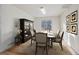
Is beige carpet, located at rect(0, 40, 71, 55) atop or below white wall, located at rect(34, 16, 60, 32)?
below

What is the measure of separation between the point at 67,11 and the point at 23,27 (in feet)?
4.41

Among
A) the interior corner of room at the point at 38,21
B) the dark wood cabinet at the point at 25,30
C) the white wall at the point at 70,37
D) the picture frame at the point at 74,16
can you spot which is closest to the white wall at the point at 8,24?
the interior corner of room at the point at 38,21

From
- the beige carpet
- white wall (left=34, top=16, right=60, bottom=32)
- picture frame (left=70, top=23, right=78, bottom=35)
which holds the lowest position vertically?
the beige carpet

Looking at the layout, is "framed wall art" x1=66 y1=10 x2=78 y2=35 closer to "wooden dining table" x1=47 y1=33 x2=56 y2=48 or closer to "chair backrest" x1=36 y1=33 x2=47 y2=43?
"wooden dining table" x1=47 y1=33 x2=56 y2=48

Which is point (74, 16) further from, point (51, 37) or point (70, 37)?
point (51, 37)

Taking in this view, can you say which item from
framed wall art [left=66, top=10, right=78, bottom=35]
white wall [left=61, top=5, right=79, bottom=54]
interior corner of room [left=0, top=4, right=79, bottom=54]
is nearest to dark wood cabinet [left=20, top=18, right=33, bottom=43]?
interior corner of room [left=0, top=4, right=79, bottom=54]

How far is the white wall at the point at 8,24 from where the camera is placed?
305 cm

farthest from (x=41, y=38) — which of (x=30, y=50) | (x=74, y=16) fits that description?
(x=74, y=16)

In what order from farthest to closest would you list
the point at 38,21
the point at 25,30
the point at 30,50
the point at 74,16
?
the point at 25,30
the point at 74,16
the point at 38,21
the point at 30,50

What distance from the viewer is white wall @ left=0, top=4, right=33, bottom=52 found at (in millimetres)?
3055

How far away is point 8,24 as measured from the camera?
3.27 m

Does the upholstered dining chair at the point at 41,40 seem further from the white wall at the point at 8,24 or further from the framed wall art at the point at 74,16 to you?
the framed wall art at the point at 74,16
